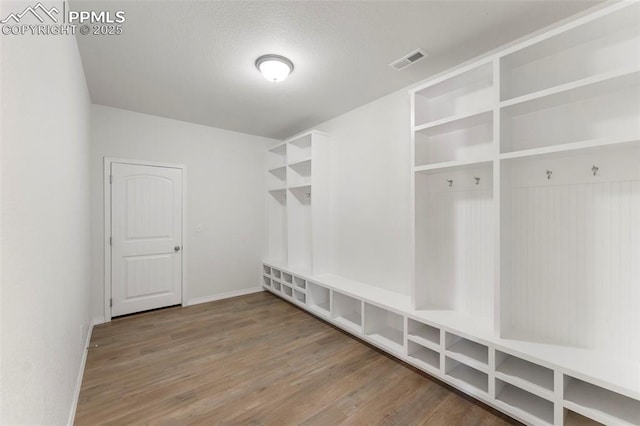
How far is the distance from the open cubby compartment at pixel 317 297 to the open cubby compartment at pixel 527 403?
197cm

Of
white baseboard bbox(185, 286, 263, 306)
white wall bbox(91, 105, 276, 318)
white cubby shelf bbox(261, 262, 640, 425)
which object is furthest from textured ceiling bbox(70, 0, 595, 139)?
white baseboard bbox(185, 286, 263, 306)

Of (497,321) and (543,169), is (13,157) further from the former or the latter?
(543,169)

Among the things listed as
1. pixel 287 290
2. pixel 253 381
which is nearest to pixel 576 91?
pixel 253 381

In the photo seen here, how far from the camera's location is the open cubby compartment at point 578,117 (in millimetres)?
1606

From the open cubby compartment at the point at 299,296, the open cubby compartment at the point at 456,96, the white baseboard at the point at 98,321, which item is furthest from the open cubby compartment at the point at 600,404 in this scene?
the white baseboard at the point at 98,321

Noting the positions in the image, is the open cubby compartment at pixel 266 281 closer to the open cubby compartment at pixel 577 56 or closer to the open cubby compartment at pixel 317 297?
the open cubby compartment at pixel 317 297

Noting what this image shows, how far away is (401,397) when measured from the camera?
78.8 inches

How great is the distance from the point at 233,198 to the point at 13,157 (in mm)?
3594

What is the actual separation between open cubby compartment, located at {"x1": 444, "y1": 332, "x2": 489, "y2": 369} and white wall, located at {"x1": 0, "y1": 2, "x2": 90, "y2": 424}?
7.85ft

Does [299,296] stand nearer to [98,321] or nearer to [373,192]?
[373,192]

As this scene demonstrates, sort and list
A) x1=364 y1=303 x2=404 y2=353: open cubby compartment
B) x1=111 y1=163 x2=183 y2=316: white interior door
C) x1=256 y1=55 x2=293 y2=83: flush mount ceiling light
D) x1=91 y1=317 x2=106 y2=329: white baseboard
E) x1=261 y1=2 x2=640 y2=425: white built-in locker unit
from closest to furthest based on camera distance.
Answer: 1. x1=261 y1=2 x2=640 y2=425: white built-in locker unit
2. x1=256 y1=55 x2=293 y2=83: flush mount ceiling light
3. x1=364 y1=303 x2=404 y2=353: open cubby compartment
4. x1=91 y1=317 x2=106 y2=329: white baseboard
5. x1=111 y1=163 x2=183 y2=316: white interior door

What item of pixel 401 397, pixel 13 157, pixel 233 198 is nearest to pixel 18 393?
pixel 13 157

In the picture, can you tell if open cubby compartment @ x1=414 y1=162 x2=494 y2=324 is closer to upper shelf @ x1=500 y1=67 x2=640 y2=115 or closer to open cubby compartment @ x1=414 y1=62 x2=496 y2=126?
upper shelf @ x1=500 y1=67 x2=640 y2=115

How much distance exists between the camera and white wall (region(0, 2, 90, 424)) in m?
0.82
